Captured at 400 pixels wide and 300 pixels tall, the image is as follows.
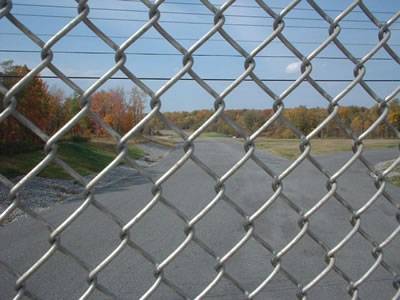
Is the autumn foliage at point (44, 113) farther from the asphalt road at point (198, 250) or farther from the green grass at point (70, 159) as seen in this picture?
the asphalt road at point (198, 250)

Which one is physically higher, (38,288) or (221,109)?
(221,109)

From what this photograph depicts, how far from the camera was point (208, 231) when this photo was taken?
8289 mm

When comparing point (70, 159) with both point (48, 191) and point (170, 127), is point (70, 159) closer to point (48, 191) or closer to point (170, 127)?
point (48, 191)

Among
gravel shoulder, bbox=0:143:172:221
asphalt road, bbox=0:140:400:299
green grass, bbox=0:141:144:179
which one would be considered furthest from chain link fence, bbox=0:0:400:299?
green grass, bbox=0:141:144:179

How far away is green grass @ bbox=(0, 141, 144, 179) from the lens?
17609 millimetres

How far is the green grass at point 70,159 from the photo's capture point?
57.8 ft

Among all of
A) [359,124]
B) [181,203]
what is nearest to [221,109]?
[359,124]

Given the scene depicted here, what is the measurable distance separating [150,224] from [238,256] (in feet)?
9.75

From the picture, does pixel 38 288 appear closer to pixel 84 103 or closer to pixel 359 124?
pixel 359 124

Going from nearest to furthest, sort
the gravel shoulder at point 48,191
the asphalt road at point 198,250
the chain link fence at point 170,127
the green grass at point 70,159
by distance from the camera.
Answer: the chain link fence at point 170,127 < the asphalt road at point 198,250 < the gravel shoulder at point 48,191 < the green grass at point 70,159

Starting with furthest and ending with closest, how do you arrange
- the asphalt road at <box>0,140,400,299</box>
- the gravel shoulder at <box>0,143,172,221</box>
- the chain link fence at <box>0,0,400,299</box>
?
the gravel shoulder at <box>0,143,172,221</box>, the asphalt road at <box>0,140,400,299</box>, the chain link fence at <box>0,0,400,299</box>

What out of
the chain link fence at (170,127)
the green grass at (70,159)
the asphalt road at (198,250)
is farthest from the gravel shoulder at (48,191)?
the chain link fence at (170,127)

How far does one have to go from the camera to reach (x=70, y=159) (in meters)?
23.8

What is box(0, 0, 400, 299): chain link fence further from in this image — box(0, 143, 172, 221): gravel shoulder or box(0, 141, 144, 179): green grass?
box(0, 141, 144, 179): green grass
